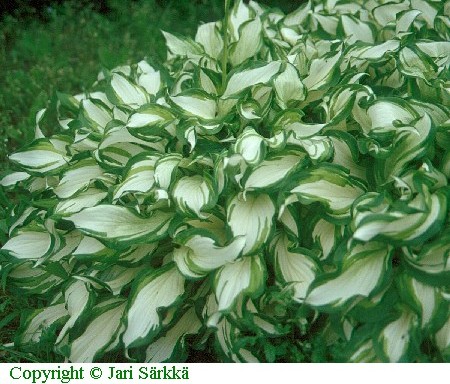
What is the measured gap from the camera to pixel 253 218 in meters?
1.65

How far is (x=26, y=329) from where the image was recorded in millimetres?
1942

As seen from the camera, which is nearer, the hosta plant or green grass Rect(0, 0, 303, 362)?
the hosta plant

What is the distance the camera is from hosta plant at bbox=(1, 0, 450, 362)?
60.6 inches

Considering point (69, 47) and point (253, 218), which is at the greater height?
point (253, 218)

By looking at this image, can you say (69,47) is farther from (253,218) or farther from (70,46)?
(253,218)
